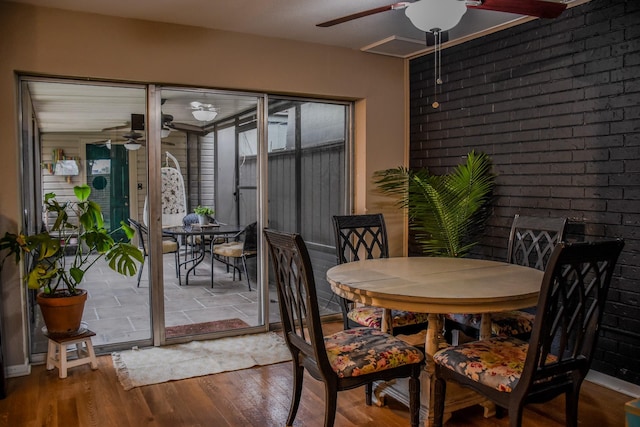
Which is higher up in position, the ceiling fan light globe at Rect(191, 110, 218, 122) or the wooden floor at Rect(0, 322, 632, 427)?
the ceiling fan light globe at Rect(191, 110, 218, 122)

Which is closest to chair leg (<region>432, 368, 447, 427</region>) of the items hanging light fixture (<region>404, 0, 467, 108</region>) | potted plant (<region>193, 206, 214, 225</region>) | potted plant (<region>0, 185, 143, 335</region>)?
hanging light fixture (<region>404, 0, 467, 108</region>)

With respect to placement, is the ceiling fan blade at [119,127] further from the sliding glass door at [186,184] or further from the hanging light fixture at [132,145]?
the hanging light fixture at [132,145]

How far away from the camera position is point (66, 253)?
3506mm

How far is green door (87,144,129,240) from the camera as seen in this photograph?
370cm

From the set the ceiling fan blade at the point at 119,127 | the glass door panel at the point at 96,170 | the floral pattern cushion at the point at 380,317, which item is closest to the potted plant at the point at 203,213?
the glass door panel at the point at 96,170

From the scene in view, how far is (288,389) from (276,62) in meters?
2.48

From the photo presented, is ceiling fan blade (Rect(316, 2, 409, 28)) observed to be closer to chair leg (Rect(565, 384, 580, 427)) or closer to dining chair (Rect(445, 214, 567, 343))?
dining chair (Rect(445, 214, 567, 343))

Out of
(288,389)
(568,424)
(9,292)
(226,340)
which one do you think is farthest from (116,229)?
(568,424)

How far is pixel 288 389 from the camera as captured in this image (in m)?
3.08

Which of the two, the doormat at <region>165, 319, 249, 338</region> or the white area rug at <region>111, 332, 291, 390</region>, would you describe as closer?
the white area rug at <region>111, 332, 291, 390</region>

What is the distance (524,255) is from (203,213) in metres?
2.40

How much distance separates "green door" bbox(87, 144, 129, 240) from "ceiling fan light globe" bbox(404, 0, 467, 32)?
2.38 metres

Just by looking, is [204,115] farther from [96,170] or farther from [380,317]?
[380,317]

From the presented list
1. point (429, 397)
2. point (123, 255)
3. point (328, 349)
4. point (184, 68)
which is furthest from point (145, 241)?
point (429, 397)
